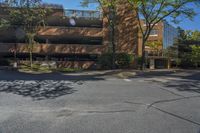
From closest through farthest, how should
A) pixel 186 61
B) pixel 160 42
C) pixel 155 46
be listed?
pixel 186 61, pixel 155 46, pixel 160 42

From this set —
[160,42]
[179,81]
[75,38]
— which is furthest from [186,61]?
[179,81]

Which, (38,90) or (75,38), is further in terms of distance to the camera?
(75,38)

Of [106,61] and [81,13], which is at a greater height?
[81,13]

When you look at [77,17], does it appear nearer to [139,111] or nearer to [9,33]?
[9,33]

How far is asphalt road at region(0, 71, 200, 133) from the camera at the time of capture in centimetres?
777

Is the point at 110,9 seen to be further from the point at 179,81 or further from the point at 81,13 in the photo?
the point at 179,81

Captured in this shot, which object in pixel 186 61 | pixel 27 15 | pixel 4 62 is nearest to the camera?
pixel 27 15

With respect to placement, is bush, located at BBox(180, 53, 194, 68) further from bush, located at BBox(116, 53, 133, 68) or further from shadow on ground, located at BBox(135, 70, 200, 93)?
shadow on ground, located at BBox(135, 70, 200, 93)

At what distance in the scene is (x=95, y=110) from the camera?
10062mm

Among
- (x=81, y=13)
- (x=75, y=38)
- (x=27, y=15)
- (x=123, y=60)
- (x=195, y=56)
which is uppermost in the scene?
(x=81, y=13)

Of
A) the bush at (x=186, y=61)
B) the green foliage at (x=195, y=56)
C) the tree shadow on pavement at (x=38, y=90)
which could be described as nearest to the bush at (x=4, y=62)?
the bush at (x=186, y=61)

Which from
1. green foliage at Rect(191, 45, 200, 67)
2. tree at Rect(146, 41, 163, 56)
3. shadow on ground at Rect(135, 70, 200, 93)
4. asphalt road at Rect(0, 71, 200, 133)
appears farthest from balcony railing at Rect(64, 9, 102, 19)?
asphalt road at Rect(0, 71, 200, 133)

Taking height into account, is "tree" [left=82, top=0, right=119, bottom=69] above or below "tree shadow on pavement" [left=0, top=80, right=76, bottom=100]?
above

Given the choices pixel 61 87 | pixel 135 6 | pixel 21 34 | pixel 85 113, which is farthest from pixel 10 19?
pixel 85 113
